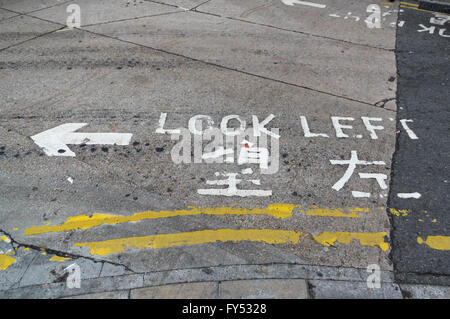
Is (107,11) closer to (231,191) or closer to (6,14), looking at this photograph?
(6,14)

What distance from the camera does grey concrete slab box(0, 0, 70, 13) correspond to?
9.02m

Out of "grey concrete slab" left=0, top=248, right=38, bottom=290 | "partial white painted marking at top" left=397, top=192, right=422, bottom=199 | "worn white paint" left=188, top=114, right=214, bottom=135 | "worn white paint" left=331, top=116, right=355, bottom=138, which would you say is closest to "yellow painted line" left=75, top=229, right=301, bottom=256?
"grey concrete slab" left=0, top=248, right=38, bottom=290

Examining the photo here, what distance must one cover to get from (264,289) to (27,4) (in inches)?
365

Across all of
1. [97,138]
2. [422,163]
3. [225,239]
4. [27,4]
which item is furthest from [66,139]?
[27,4]

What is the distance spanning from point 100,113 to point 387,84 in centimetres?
445

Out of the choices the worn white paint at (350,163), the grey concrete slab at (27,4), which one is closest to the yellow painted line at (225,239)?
the worn white paint at (350,163)

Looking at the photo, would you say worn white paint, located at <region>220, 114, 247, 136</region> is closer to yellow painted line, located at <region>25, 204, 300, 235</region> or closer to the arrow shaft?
the arrow shaft

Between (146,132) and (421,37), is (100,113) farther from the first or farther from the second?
(421,37)

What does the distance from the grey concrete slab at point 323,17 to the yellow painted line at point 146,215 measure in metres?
5.13

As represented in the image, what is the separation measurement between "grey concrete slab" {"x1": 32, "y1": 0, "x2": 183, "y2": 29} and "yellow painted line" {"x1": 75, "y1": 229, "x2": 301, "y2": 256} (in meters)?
6.05

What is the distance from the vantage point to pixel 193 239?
3.64m
